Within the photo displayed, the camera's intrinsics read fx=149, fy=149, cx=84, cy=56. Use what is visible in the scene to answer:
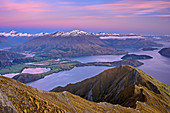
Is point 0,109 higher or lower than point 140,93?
higher

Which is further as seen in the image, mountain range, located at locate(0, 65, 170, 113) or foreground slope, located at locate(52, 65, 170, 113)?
foreground slope, located at locate(52, 65, 170, 113)

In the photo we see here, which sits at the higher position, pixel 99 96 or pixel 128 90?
pixel 128 90

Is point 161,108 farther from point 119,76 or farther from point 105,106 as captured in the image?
point 119,76

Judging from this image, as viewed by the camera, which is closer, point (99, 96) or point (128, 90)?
point (128, 90)

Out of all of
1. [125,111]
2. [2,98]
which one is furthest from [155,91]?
[2,98]

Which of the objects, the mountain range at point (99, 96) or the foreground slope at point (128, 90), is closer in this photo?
the mountain range at point (99, 96)
